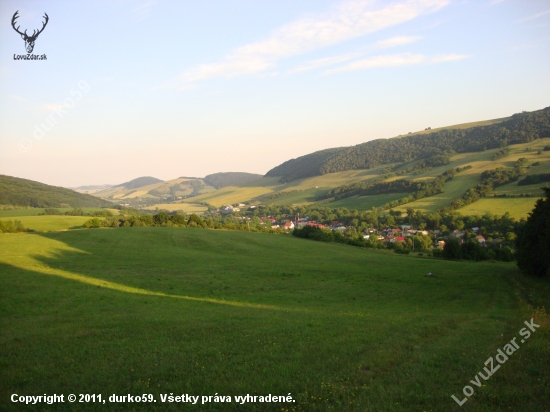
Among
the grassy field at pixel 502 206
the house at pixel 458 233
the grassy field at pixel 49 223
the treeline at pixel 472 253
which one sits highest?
the grassy field at pixel 49 223

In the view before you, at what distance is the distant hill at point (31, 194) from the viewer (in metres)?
84.0

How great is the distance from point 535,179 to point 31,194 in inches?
5299

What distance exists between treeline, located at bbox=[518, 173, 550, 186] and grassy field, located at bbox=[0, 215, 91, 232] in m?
110

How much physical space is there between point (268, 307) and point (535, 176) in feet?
338

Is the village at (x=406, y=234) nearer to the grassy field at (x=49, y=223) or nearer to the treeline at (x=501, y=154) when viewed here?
the grassy field at (x=49, y=223)

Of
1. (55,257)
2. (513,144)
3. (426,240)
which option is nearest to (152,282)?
(55,257)

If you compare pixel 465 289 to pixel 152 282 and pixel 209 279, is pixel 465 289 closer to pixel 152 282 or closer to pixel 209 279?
pixel 209 279

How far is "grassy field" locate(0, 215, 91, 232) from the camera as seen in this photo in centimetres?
6269

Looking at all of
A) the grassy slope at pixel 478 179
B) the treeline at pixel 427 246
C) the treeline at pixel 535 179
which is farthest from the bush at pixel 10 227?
the treeline at pixel 535 179

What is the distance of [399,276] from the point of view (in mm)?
33406

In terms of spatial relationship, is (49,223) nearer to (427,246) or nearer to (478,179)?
(427,246)

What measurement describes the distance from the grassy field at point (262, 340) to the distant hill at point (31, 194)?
227ft

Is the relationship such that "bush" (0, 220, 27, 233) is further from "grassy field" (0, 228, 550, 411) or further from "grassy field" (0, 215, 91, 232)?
"grassy field" (0, 228, 550, 411)

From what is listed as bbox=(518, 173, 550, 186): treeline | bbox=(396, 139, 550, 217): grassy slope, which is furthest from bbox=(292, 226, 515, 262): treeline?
bbox=(518, 173, 550, 186): treeline
